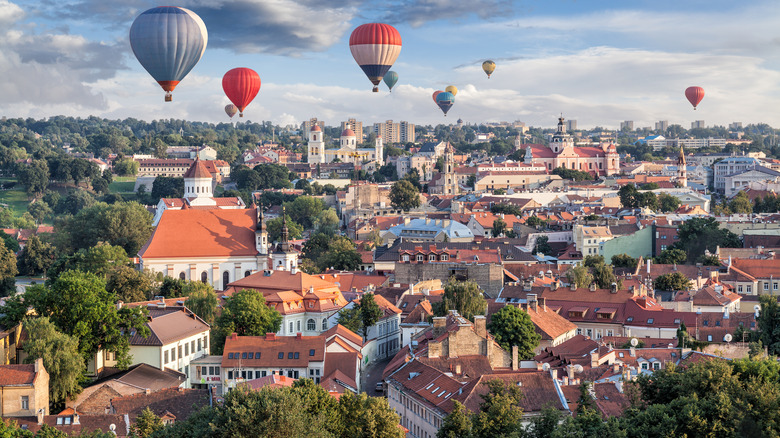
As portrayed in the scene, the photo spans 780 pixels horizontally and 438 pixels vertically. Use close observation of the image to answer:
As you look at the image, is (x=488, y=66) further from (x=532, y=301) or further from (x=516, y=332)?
(x=516, y=332)

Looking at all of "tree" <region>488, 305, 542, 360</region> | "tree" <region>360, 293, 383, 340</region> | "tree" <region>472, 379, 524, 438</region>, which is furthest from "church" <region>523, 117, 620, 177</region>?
"tree" <region>472, 379, 524, 438</region>

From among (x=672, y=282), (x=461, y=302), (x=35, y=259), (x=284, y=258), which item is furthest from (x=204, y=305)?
(x=35, y=259)

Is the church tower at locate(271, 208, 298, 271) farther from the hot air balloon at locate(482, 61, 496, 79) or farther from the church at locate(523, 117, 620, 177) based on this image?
the church at locate(523, 117, 620, 177)

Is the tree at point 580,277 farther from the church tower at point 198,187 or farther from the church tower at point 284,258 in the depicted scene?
the church tower at point 198,187

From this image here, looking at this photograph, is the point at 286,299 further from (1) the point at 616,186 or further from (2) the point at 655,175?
(2) the point at 655,175

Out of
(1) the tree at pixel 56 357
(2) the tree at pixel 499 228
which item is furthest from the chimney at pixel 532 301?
(2) the tree at pixel 499 228

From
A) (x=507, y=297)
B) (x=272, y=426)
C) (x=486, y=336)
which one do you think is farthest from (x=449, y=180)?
(x=272, y=426)
